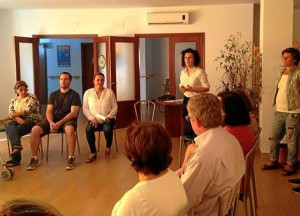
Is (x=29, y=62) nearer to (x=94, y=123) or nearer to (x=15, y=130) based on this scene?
(x=15, y=130)

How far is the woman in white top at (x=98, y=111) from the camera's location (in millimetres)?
4992

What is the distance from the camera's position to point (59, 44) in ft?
33.4

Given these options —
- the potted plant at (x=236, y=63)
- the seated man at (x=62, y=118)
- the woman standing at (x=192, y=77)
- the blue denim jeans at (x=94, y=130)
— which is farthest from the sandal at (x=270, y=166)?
the seated man at (x=62, y=118)

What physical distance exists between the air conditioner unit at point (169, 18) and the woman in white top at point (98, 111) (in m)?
2.76

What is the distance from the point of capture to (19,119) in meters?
4.82

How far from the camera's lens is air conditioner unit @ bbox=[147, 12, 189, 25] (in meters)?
7.29

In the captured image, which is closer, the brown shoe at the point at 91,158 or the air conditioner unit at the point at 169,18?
the brown shoe at the point at 91,158

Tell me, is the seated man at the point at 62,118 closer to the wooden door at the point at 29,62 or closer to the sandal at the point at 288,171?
the sandal at the point at 288,171

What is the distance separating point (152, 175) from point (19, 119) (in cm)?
381

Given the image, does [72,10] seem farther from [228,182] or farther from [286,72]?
[228,182]

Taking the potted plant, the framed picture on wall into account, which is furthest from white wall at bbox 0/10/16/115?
the potted plant

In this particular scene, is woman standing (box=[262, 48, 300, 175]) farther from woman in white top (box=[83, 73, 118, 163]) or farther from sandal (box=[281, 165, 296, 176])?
woman in white top (box=[83, 73, 118, 163])

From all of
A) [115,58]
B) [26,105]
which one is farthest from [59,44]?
[26,105]

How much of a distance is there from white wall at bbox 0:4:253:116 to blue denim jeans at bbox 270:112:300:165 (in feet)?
10.8
